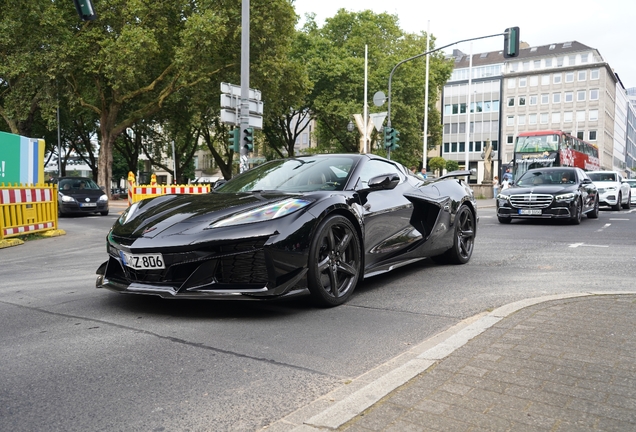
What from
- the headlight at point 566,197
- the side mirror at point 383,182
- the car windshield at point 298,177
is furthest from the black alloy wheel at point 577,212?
the car windshield at point 298,177

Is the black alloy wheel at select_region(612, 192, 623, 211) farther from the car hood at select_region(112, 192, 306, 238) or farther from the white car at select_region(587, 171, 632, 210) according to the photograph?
the car hood at select_region(112, 192, 306, 238)

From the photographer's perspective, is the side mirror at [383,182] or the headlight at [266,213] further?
the side mirror at [383,182]

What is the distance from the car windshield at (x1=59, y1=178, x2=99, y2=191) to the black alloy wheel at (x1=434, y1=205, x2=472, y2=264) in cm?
1579

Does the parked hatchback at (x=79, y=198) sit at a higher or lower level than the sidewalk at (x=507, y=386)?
higher

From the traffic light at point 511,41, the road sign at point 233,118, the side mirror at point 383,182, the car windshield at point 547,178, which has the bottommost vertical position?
the side mirror at point 383,182

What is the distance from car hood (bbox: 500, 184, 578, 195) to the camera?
13984 mm

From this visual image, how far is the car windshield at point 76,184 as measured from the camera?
19688 millimetres

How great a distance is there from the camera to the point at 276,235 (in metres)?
4.20

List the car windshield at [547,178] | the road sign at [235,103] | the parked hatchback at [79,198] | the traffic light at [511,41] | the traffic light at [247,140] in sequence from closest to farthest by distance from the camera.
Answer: the car windshield at [547,178] → the road sign at [235,103] → the traffic light at [247,140] → the parked hatchback at [79,198] → the traffic light at [511,41]

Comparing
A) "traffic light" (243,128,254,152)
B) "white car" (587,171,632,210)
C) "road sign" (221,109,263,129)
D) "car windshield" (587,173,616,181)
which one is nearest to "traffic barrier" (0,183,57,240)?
"road sign" (221,109,263,129)

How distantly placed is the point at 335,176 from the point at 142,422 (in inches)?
126

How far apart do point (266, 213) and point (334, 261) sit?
2.41 ft

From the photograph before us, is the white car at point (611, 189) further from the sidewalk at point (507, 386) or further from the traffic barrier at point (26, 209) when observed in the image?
the sidewalk at point (507, 386)

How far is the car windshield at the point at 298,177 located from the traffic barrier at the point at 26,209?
20.7 feet
